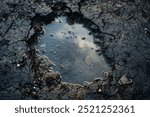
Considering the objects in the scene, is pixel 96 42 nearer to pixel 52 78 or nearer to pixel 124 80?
pixel 124 80

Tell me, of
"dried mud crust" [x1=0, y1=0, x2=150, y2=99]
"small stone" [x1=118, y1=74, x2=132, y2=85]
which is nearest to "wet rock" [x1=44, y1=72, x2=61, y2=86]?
"dried mud crust" [x1=0, y1=0, x2=150, y2=99]

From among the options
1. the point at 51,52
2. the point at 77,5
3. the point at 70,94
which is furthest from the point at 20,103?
the point at 77,5

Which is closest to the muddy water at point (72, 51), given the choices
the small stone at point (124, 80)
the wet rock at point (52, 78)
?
the wet rock at point (52, 78)

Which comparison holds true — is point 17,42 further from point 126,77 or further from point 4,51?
point 126,77

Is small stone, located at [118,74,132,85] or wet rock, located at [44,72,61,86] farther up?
small stone, located at [118,74,132,85]

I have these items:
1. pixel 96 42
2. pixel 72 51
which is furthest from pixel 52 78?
pixel 96 42

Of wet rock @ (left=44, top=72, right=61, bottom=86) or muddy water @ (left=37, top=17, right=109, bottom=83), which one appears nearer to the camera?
wet rock @ (left=44, top=72, right=61, bottom=86)

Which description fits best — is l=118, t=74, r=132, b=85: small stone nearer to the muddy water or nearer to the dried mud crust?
the dried mud crust
